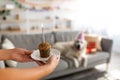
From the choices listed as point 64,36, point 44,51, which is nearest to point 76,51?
point 64,36

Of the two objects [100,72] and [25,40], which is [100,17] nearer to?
[100,72]

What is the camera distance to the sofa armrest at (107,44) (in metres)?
3.42

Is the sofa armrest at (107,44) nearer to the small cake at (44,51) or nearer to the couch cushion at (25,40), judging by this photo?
the couch cushion at (25,40)

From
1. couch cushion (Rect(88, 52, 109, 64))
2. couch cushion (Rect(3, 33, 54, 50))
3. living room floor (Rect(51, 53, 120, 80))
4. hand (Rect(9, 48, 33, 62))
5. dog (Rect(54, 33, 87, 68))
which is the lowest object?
living room floor (Rect(51, 53, 120, 80))

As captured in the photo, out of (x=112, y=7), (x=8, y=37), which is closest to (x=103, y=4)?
(x=112, y=7)

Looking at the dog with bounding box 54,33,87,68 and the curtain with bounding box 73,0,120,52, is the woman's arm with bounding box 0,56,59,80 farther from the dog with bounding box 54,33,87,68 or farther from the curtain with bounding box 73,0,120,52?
the curtain with bounding box 73,0,120,52

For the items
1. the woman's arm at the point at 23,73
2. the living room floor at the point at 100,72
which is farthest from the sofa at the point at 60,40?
the woman's arm at the point at 23,73

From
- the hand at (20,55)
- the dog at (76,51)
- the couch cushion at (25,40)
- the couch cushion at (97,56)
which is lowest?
the couch cushion at (97,56)

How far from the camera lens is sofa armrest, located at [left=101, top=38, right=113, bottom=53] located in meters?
3.42

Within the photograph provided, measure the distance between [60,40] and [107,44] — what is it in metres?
0.94

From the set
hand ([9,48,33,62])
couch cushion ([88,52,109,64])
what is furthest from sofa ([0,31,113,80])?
hand ([9,48,33,62])

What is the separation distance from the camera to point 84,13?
5.05 meters

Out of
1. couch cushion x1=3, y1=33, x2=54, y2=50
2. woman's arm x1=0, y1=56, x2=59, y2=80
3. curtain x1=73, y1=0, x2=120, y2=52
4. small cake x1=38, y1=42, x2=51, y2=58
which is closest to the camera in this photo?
woman's arm x1=0, y1=56, x2=59, y2=80

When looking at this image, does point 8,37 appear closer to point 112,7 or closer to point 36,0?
point 36,0
